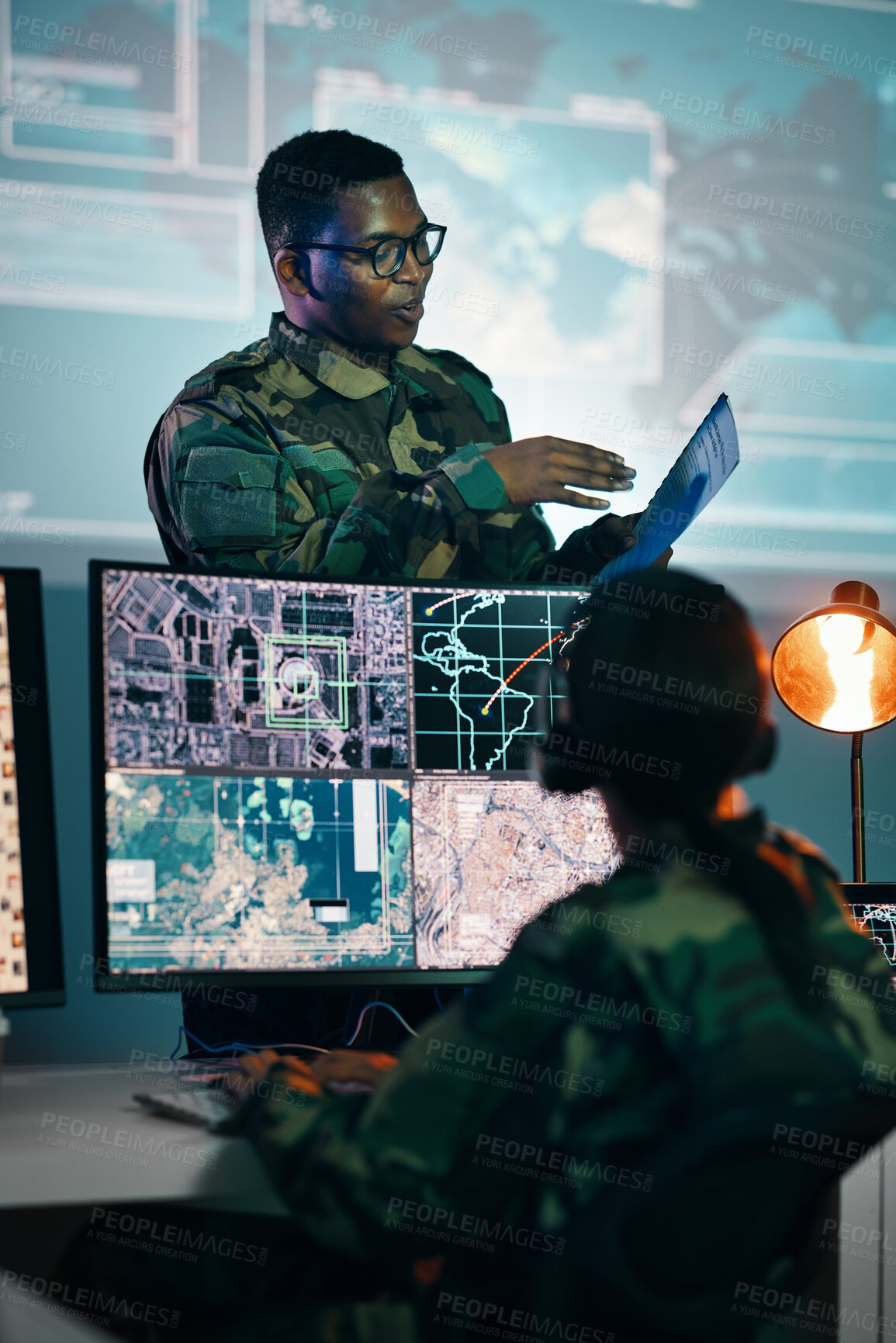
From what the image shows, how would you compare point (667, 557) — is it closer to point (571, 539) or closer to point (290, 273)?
point (571, 539)

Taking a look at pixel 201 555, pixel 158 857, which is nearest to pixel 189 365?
pixel 201 555

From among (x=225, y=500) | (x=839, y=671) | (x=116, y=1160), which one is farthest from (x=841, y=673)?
(x=116, y=1160)

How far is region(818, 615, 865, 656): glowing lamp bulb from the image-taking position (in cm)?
179

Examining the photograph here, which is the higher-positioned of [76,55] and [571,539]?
[76,55]

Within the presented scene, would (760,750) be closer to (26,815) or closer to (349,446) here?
(26,815)

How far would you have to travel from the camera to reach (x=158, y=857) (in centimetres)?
108

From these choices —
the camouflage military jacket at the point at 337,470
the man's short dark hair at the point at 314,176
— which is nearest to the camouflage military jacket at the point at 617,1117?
the camouflage military jacket at the point at 337,470

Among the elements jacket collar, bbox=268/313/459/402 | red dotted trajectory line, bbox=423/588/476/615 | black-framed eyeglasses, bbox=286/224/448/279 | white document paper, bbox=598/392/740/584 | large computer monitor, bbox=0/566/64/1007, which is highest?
black-framed eyeglasses, bbox=286/224/448/279

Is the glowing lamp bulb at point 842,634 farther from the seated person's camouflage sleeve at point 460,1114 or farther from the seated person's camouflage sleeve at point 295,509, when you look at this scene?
the seated person's camouflage sleeve at point 460,1114

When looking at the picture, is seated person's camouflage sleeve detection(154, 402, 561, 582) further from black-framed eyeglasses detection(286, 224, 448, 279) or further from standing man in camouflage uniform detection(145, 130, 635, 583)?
black-framed eyeglasses detection(286, 224, 448, 279)

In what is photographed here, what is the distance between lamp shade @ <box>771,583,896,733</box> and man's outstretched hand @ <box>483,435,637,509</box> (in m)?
0.48

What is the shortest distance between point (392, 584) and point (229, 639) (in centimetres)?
17

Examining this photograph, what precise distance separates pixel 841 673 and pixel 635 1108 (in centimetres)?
123

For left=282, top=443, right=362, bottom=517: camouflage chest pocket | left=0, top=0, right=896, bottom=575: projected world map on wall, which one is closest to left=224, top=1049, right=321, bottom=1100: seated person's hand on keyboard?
left=282, top=443, right=362, bottom=517: camouflage chest pocket
